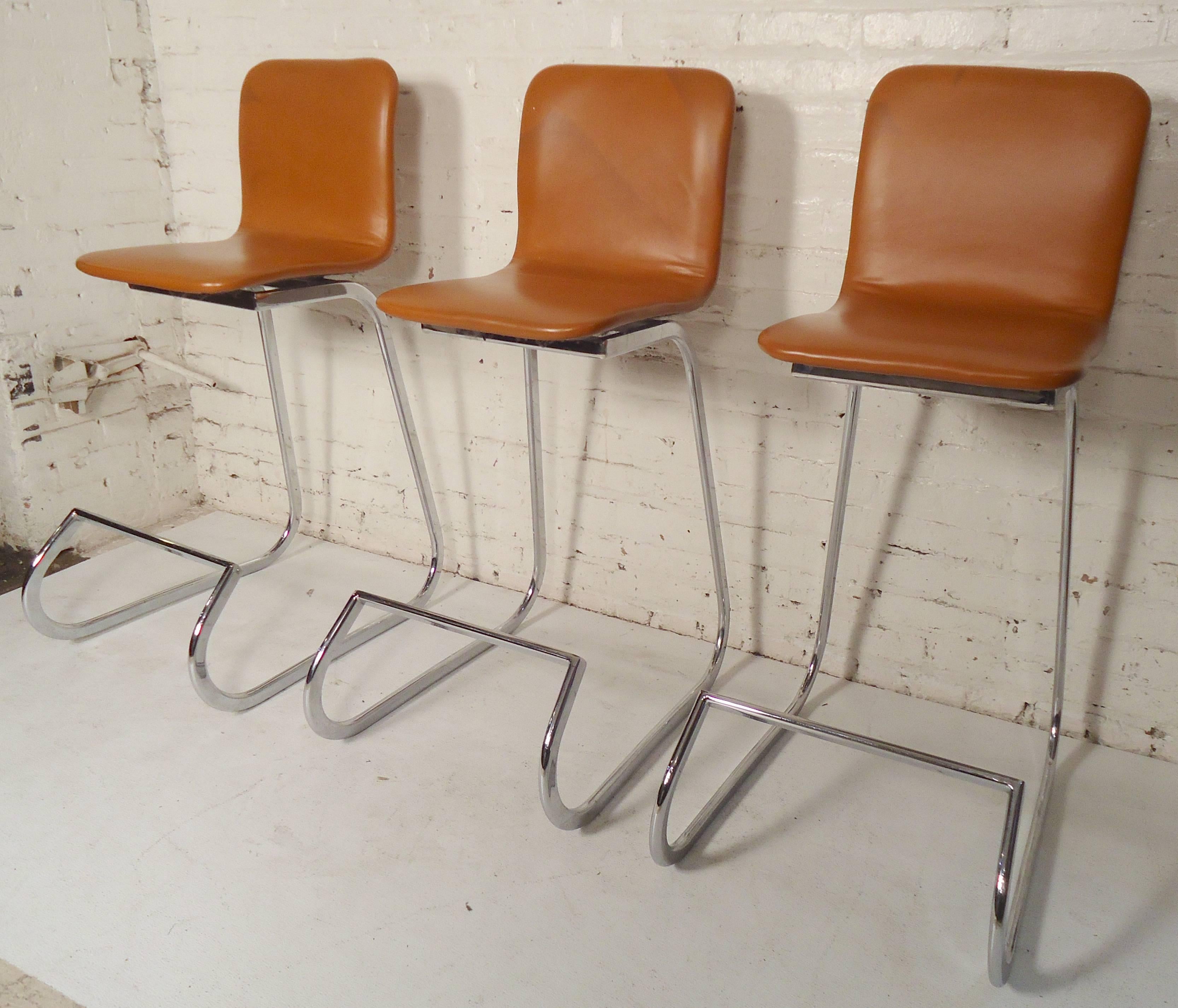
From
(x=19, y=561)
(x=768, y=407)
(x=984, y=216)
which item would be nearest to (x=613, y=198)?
(x=768, y=407)

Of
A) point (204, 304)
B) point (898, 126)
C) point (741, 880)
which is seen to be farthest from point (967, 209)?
point (204, 304)

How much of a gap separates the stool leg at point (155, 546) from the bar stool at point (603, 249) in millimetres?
490

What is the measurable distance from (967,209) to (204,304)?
1.83m

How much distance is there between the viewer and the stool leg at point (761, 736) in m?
1.35

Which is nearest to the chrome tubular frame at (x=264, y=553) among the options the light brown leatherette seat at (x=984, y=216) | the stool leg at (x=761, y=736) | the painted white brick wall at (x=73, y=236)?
the painted white brick wall at (x=73, y=236)

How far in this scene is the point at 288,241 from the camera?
1.96 m

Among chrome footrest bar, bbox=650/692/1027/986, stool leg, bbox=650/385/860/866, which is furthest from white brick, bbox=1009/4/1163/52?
chrome footrest bar, bbox=650/692/1027/986

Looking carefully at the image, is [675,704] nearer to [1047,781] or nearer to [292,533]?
[1047,781]

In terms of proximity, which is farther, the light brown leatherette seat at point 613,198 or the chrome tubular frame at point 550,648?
the light brown leatherette seat at point 613,198

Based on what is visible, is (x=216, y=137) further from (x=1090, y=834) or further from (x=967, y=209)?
(x=1090, y=834)

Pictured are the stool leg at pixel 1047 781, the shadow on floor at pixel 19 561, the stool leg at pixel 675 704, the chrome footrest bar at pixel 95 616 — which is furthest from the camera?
the shadow on floor at pixel 19 561

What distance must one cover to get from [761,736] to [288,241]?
4.13 feet

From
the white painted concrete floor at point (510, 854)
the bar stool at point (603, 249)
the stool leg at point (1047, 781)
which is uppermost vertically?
the bar stool at point (603, 249)

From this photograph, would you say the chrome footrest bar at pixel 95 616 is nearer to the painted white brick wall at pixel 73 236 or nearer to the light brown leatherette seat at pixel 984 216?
the painted white brick wall at pixel 73 236
